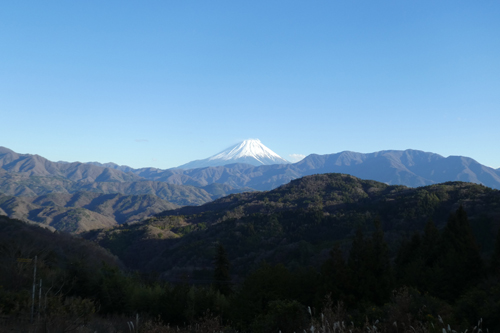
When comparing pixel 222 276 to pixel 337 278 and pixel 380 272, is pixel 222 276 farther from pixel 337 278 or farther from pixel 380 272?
pixel 380 272

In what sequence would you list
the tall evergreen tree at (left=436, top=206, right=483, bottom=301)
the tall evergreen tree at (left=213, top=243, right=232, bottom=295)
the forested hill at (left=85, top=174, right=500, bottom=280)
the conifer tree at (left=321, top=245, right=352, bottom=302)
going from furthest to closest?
the forested hill at (left=85, top=174, right=500, bottom=280), the tall evergreen tree at (left=213, top=243, right=232, bottom=295), the tall evergreen tree at (left=436, top=206, right=483, bottom=301), the conifer tree at (left=321, top=245, right=352, bottom=302)

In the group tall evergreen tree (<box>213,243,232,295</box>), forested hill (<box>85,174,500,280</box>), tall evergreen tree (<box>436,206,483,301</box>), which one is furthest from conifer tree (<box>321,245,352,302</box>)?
forested hill (<box>85,174,500,280</box>)

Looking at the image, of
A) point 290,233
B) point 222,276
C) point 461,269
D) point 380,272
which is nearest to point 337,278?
point 380,272

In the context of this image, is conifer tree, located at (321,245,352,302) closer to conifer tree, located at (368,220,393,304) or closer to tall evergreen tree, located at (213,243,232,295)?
conifer tree, located at (368,220,393,304)

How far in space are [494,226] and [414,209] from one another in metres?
47.8

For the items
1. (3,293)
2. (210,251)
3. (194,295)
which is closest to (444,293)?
(194,295)

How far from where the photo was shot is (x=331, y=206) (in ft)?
592

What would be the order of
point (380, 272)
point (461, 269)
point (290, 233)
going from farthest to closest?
point (290, 233) < point (461, 269) < point (380, 272)

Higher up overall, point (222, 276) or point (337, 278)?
point (337, 278)

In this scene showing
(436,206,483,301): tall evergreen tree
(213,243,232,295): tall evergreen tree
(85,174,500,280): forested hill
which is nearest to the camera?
(436,206,483,301): tall evergreen tree

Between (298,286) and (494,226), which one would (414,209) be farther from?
(298,286)

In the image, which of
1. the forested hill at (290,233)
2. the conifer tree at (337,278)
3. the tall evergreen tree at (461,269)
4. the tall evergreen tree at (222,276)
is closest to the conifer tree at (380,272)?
the conifer tree at (337,278)

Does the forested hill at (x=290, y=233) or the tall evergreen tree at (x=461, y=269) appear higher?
the tall evergreen tree at (x=461, y=269)

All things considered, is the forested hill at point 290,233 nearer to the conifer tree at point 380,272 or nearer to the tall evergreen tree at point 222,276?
the tall evergreen tree at point 222,276
